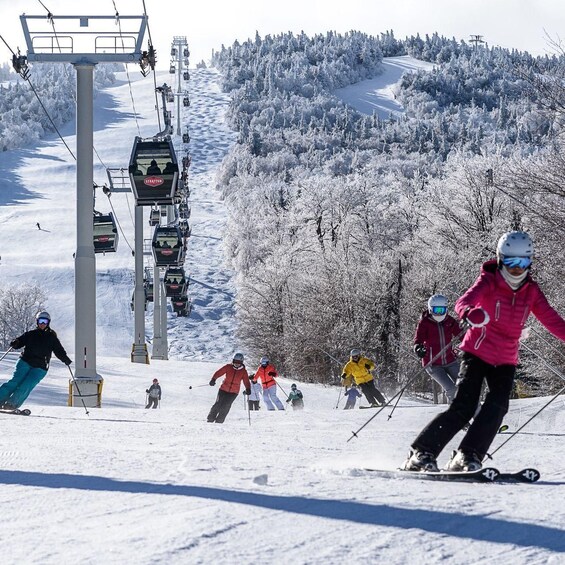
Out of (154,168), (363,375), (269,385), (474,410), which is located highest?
(154,168)

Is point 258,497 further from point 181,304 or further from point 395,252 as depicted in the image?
point 181,304

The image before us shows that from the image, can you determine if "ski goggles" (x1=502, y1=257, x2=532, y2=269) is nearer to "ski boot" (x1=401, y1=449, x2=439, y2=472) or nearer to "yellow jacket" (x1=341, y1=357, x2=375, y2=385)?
"ski boot" (x1=401, y1=449, x2=439, y2=472)

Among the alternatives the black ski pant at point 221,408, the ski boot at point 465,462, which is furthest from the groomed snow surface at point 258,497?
the black ski pant at point 221,408

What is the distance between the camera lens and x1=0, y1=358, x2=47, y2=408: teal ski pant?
1271 centimetres

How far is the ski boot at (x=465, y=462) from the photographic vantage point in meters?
5.90

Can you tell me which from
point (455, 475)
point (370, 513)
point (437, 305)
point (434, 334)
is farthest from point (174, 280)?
point (370, 513)

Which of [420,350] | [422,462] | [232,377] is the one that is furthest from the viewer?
[232,377]

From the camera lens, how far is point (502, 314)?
19.6ft

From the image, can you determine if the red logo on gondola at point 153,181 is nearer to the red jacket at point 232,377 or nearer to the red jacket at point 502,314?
the red jacket at point 232,377

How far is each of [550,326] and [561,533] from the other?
6.67ft

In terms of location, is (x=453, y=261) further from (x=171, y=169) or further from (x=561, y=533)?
(x=561, y=533)

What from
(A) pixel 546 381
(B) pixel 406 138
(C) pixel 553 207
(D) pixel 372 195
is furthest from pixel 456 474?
(B) pixel 406 138

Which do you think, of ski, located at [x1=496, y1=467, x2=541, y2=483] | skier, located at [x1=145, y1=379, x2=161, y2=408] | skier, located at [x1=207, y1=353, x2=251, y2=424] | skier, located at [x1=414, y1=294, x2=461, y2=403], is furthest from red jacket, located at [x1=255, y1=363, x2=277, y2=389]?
ski, located at [x1=496, y1=467, x2=541, y2=483]

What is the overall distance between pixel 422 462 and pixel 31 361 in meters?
7.92
